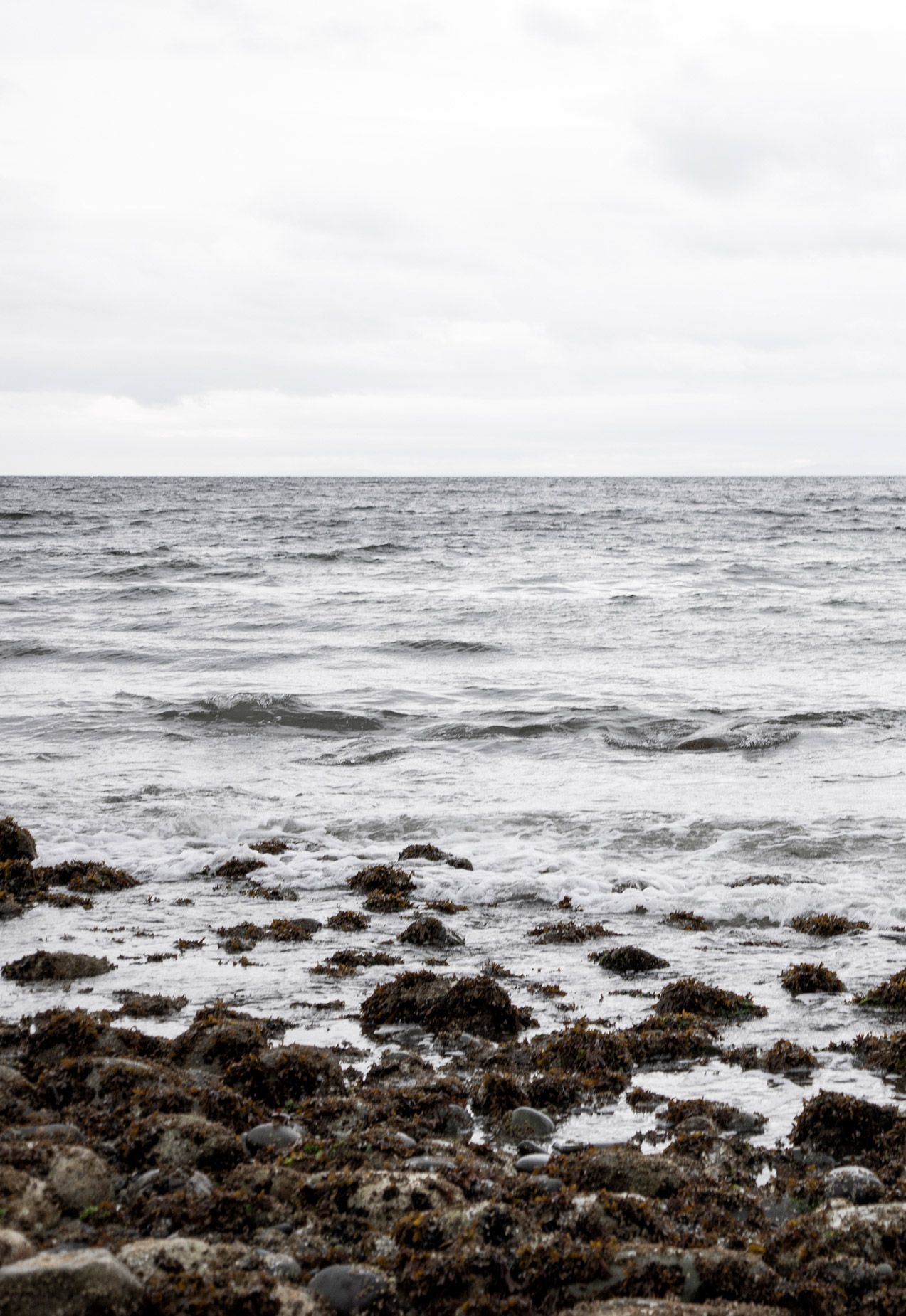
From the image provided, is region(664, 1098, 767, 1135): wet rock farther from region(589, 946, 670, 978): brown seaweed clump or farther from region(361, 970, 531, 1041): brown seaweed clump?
region(589, 946, 670, 978): brown seaweed clump

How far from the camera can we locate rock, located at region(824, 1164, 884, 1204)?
3303mm

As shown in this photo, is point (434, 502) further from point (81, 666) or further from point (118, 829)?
point (118, 829)

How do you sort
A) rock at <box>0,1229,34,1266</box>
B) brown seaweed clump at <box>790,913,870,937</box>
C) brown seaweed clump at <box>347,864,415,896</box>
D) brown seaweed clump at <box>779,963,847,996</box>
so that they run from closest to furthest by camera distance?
rock at <box>0,1229,34,1266</box> < brown seaweed clump at <box>779,963,847,996</box> < brown seaweed clump at <box>790,913,870,937</box> < brown seaweed clump at <box>347,864,415,896</box>

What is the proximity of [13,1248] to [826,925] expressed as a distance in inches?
196

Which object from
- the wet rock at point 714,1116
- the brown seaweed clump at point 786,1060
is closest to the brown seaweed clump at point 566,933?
the brown seaweed clump at point 786,1060

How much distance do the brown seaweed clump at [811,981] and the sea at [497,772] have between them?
8 cm

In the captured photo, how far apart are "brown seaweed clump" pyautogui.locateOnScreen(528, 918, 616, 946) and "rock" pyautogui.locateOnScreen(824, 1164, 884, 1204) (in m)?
2.74

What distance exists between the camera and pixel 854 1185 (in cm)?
334

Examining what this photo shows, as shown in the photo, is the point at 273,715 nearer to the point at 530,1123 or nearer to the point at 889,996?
the point at 889,996

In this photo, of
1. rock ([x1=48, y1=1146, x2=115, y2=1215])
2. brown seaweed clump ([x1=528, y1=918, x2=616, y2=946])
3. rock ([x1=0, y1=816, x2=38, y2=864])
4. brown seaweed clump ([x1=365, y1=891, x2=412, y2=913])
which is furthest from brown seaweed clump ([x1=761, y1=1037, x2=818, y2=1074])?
rock ([x1=0, y1=816, x2=38, y2=864])

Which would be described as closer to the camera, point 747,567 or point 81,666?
point 81,666

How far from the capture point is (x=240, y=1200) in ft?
10.2

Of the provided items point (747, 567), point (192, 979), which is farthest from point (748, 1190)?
point (747, 567)

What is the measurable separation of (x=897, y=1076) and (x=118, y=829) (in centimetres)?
628
